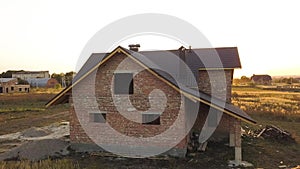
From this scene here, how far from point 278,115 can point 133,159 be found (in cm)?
2063

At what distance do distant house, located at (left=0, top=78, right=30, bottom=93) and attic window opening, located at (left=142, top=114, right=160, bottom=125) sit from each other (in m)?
68.0

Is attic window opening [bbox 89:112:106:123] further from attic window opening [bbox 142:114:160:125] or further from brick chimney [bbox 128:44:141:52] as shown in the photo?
brick chimney [bbox 128:44:141:52]

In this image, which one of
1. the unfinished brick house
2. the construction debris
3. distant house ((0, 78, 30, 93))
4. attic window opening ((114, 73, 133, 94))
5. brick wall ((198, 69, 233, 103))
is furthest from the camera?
distant house ((0, 78, 30, 93))

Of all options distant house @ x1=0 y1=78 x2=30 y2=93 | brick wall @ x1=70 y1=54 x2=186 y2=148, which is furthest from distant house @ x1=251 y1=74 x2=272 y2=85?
brick wall @ x1=70 y1=54 x2=186 y2=148

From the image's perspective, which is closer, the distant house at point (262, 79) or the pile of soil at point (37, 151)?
the pile of soil at point (37, 151)

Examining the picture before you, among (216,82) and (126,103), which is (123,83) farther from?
(216,82)

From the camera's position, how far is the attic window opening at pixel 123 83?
15.8 metres

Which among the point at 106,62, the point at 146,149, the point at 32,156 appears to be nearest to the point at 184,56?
the point at 106,62

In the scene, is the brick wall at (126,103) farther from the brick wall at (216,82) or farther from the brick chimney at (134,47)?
the brick wall at (216,82)

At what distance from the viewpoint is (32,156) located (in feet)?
49.2

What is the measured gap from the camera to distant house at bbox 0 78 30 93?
239ft

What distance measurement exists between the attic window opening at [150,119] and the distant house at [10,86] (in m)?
68.0

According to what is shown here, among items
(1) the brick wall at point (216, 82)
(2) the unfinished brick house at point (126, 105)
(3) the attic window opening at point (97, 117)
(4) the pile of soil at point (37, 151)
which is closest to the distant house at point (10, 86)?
(2) the unfinished brick house at point (126, 105)

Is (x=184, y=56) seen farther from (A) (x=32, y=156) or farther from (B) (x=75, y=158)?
(A) (x=32, y=156)
